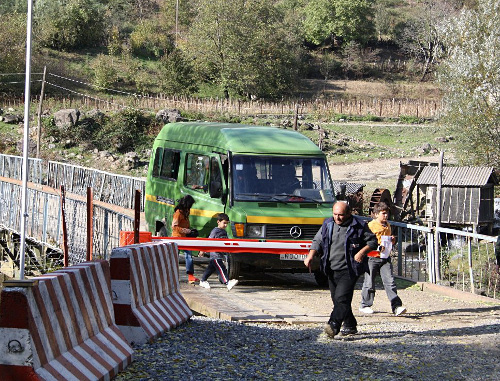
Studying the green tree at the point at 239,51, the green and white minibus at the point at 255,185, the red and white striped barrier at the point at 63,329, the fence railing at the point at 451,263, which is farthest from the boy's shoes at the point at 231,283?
the green tree at the point at 239,51

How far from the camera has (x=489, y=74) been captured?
37.1m

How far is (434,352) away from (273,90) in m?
65.3

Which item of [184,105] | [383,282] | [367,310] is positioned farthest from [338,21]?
[367,310]

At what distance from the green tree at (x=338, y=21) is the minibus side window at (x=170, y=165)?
266ft

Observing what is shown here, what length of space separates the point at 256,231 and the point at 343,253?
4568 millimetres

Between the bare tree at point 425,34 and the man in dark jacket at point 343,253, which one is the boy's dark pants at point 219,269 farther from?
the bare tree at point 425,34

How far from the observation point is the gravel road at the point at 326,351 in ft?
24.4

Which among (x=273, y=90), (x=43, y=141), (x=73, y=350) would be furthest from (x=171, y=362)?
(x=273, y=90)

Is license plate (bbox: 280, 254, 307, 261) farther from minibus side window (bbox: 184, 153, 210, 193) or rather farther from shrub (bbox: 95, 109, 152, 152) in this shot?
shrub (bbox: 95, 109, 152, 152)

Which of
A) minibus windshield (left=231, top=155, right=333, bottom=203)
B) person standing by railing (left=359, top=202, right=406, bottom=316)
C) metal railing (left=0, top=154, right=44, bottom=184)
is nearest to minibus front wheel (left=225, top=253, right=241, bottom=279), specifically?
minibus windshield (left=231, top=155, right=333, bottom=203)

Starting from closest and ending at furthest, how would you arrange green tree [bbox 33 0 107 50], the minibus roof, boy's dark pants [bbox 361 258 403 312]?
boy's dark pants [bbox 361 258 403 312] → the minibus roof → green tree [bbox 33 0 107 50]

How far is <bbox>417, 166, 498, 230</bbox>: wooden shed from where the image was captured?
100ft

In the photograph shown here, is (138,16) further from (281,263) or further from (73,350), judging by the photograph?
(73,350)

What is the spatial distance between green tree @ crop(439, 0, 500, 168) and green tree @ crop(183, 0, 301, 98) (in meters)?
31.7
